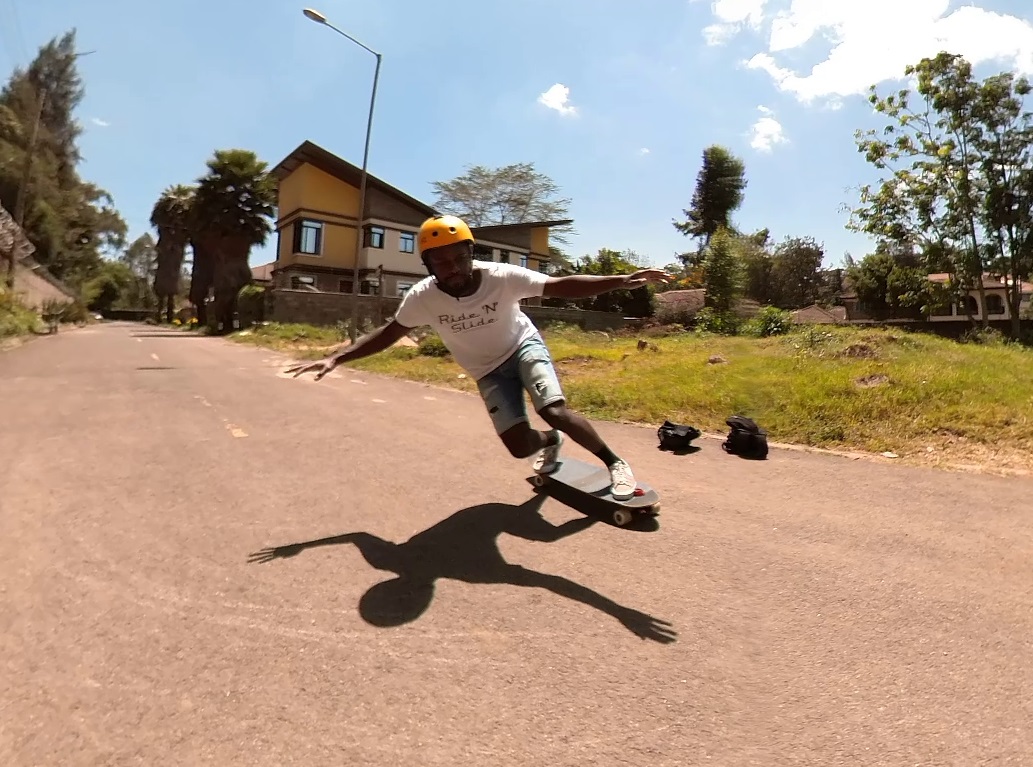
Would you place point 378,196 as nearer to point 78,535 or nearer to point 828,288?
point 78,535

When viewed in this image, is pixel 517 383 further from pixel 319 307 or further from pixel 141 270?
pixel 141 270

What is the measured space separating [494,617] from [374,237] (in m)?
34.7

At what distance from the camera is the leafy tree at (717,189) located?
184 feet

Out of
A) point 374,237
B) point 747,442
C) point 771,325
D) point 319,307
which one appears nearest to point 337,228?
point 374,237

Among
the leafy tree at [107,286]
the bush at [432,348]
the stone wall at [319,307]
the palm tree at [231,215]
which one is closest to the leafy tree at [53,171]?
the leafy tree at [107,286]

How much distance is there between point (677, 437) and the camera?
596cm

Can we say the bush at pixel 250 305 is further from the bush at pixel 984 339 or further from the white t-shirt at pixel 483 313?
the white t-shirt at pixel 483 313

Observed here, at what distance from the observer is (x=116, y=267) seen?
88938mm

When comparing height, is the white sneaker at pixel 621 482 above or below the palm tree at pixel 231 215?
below

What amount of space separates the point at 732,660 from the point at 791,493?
255 centimetres

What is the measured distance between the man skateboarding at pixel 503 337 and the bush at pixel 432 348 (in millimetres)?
10854

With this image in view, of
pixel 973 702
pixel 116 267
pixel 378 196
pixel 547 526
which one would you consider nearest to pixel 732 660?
pixel 973 702

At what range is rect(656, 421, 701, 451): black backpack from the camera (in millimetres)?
5969

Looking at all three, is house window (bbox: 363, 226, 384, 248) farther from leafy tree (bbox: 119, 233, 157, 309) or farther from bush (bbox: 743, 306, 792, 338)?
leafy tree (bbox: 119, 233, 157, 309)
